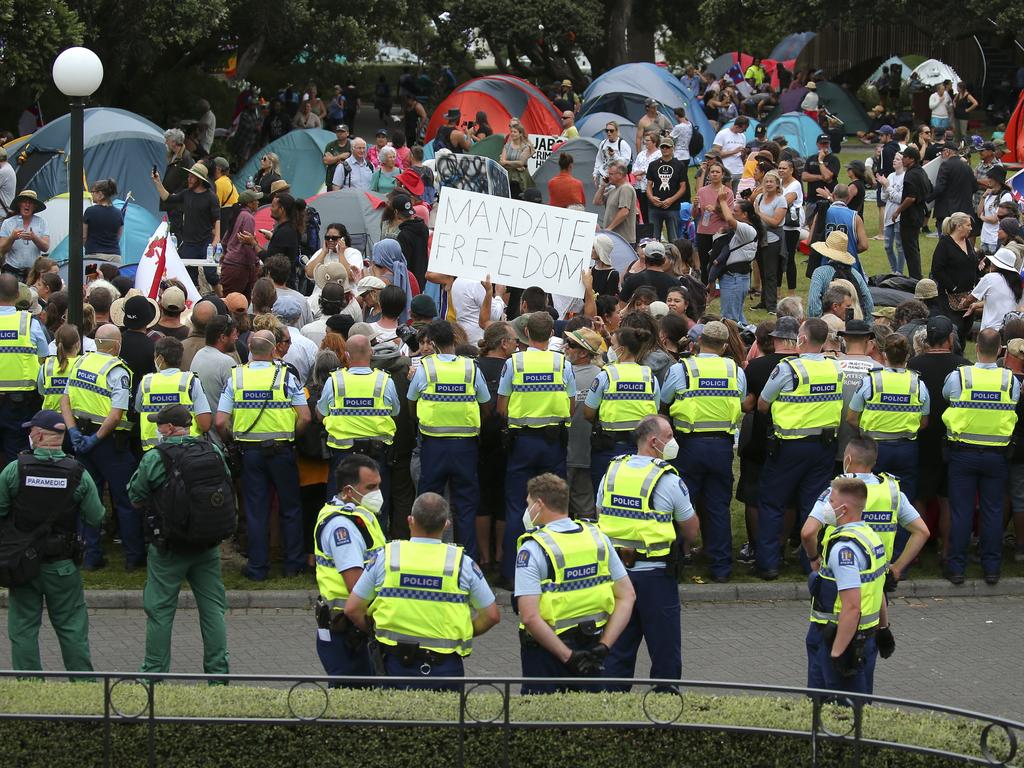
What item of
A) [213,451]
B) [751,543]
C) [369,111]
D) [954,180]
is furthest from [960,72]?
[213,451]

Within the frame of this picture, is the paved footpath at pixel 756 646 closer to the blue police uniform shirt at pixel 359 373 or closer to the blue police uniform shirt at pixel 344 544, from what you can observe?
the blue police uniform shirt at pixel 359 373

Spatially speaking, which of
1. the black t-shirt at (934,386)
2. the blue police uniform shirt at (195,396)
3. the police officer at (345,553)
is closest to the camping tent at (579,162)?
the black t-shirt at (934,386)

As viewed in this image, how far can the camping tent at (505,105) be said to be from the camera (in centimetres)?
3073

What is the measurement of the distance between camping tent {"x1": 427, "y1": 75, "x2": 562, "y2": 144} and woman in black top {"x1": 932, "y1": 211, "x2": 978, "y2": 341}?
1615 centimetres

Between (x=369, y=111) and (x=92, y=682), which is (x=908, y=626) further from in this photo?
(x=369, y=111)

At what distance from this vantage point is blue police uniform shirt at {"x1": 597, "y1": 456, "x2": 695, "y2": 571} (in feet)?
27.2

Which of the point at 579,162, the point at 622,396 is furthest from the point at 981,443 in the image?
the point at 579,162

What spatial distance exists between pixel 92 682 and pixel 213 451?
1579mm

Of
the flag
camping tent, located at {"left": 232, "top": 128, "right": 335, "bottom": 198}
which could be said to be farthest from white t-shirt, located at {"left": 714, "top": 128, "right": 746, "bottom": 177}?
the flag

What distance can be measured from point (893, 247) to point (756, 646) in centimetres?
1078

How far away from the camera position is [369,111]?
149 ft

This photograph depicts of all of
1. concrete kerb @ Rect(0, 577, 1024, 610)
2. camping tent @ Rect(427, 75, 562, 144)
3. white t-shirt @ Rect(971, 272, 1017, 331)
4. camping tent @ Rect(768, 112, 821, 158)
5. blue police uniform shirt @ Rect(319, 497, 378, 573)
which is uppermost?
camping tent @ Rect(427, 75, 562, 144)

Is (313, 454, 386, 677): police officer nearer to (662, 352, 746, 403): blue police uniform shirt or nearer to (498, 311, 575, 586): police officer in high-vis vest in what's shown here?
(498, 311, 575, 586): police officer in high-vis vest

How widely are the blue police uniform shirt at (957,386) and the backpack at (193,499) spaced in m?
5.12
